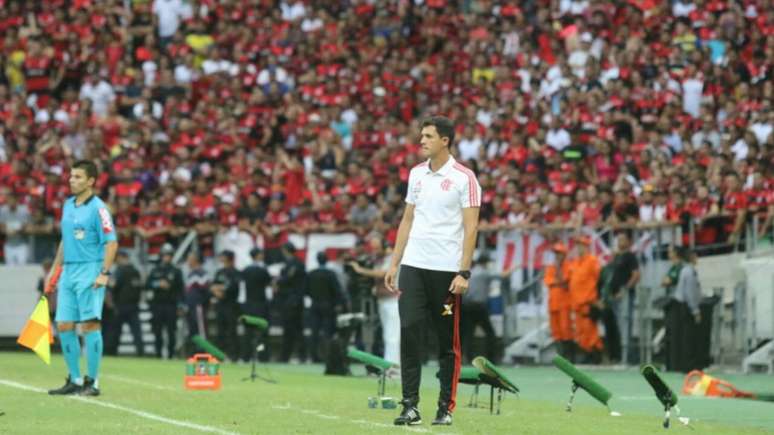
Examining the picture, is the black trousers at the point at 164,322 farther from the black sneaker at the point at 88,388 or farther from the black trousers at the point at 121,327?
the black sneaker at the point at 88,388

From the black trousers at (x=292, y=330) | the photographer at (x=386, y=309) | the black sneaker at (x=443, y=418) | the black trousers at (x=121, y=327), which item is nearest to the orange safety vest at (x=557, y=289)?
the photographer at (x=386, y=309)

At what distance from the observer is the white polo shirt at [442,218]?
39.4ft

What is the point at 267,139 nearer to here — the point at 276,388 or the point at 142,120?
the point at 142,120

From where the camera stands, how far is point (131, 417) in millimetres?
12969

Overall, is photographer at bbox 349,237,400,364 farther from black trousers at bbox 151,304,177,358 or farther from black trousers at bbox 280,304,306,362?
black trousers at bbox 151,304,177,358

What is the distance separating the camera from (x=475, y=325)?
25438mm

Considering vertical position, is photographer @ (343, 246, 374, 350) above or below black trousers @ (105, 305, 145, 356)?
above

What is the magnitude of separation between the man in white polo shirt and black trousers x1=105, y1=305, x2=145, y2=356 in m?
16.7

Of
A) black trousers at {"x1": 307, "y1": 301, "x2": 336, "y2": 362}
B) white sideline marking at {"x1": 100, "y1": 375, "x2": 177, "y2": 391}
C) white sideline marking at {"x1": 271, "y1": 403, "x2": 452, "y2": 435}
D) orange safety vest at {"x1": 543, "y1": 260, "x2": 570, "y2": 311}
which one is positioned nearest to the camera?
white sideline marking at {"x1": 271, "y1": 403, "x2": 452, "y2": 435}

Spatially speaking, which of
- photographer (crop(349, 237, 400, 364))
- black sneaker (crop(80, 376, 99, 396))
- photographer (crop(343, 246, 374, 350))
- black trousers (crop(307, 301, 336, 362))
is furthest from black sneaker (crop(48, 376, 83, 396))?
black trousers (crop(307, 301, 336, 362))

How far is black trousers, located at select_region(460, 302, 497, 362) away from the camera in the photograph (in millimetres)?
25078

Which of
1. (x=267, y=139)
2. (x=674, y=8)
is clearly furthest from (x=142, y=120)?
(x=674, y=8)

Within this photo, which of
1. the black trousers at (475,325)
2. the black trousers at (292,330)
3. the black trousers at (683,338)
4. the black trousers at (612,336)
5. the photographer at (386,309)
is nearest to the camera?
the photographer at (386,309)

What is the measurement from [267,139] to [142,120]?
2505 mm
